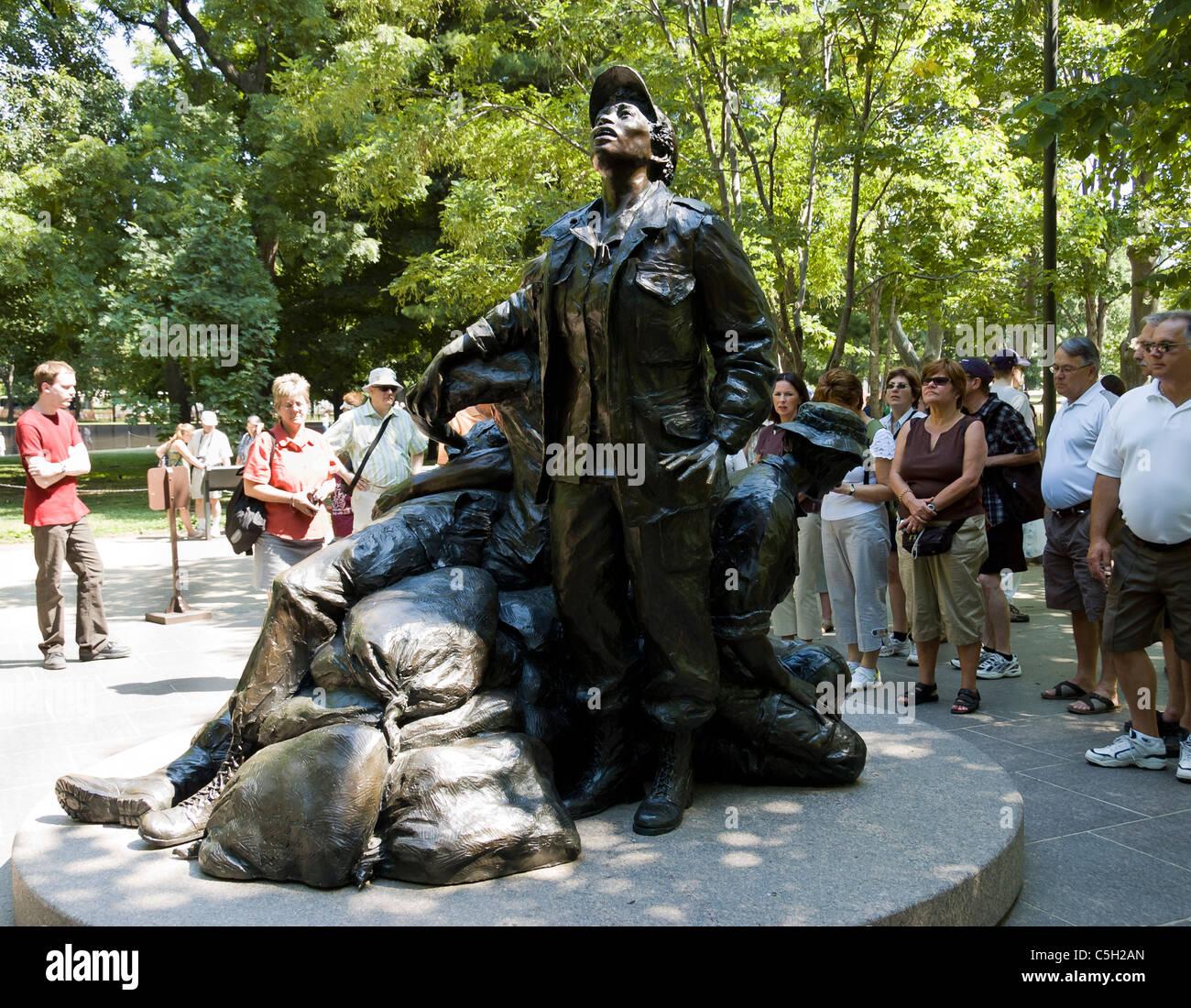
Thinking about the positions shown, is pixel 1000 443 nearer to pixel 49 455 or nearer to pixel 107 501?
pixel 49 455

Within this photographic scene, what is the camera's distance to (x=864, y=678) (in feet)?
21.6

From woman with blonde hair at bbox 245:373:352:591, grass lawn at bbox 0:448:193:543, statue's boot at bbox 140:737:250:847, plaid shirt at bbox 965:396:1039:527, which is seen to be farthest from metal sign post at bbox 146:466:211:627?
plaid shirt at bbox 965:396:1039:527

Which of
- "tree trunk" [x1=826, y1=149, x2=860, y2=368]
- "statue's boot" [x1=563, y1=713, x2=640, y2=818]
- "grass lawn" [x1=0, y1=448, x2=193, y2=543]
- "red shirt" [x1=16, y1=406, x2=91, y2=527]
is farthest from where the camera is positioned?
"grass lawn" [x1=0, y1=448, x2=193, y2=543]

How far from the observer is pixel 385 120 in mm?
12016

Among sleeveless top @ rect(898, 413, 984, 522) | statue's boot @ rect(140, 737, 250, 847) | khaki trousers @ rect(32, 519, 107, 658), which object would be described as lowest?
statue's boot @ rect(140, 737, 250, 847)

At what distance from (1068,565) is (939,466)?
101cm

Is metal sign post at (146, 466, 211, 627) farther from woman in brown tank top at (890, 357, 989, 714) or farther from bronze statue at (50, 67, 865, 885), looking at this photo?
woman in brown tank top at (890, 357, 989, 714)

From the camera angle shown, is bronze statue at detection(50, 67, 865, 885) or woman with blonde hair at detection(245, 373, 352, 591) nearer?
bronze statue at detection(50, 67, 865, 885)

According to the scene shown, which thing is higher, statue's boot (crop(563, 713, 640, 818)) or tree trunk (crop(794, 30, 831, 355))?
tree trunk (crop(794, 30, 831, 355))

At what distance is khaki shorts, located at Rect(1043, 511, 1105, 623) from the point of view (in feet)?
20.5

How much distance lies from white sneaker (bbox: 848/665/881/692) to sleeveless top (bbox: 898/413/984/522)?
42.9 inches

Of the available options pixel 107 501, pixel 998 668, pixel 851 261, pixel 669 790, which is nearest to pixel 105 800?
pixel 669 790

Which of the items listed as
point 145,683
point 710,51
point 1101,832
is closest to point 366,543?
point 1101,832

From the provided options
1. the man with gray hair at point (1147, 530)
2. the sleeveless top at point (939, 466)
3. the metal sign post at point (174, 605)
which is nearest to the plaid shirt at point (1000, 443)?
the sleeveless top at point (939, 466)
